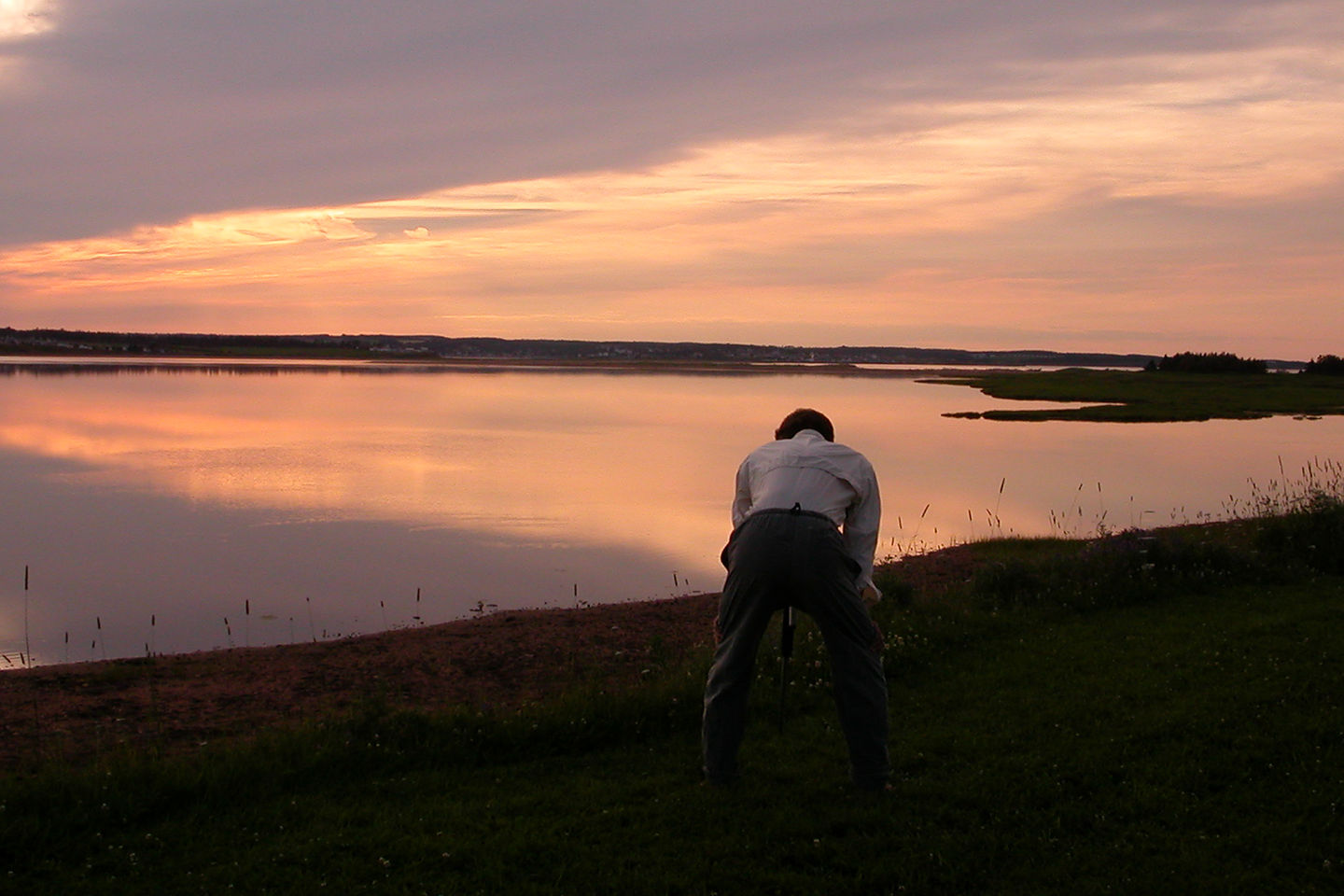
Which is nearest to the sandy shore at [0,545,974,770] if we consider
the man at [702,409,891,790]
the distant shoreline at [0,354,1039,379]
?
the man at [702,409,891,790]

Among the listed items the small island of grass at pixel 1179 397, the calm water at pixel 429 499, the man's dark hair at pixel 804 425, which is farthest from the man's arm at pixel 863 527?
the small island of grass at pixel 1179 397

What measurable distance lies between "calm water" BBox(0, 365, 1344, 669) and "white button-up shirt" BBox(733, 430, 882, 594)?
23.6 ft

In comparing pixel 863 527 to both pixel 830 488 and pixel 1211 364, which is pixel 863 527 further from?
pixel 1211 364

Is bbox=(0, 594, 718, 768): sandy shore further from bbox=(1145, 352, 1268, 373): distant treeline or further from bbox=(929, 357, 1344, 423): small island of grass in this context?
bbox=(1145, 352, 1268, 373): distant treeline

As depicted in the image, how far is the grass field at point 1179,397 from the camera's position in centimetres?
4781

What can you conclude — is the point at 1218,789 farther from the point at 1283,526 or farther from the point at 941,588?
the point at 1283,526

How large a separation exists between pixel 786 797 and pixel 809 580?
1.23 m

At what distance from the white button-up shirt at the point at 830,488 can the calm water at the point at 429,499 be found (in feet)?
23.6

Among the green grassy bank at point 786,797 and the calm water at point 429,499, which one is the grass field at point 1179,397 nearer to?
the calm water at point 429,499

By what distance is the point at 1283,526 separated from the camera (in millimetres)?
12383

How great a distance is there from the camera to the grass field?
4781 cm

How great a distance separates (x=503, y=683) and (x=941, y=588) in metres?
5.24

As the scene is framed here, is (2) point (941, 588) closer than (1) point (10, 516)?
Yes

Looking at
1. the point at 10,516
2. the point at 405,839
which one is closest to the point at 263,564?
the point at 10,516
